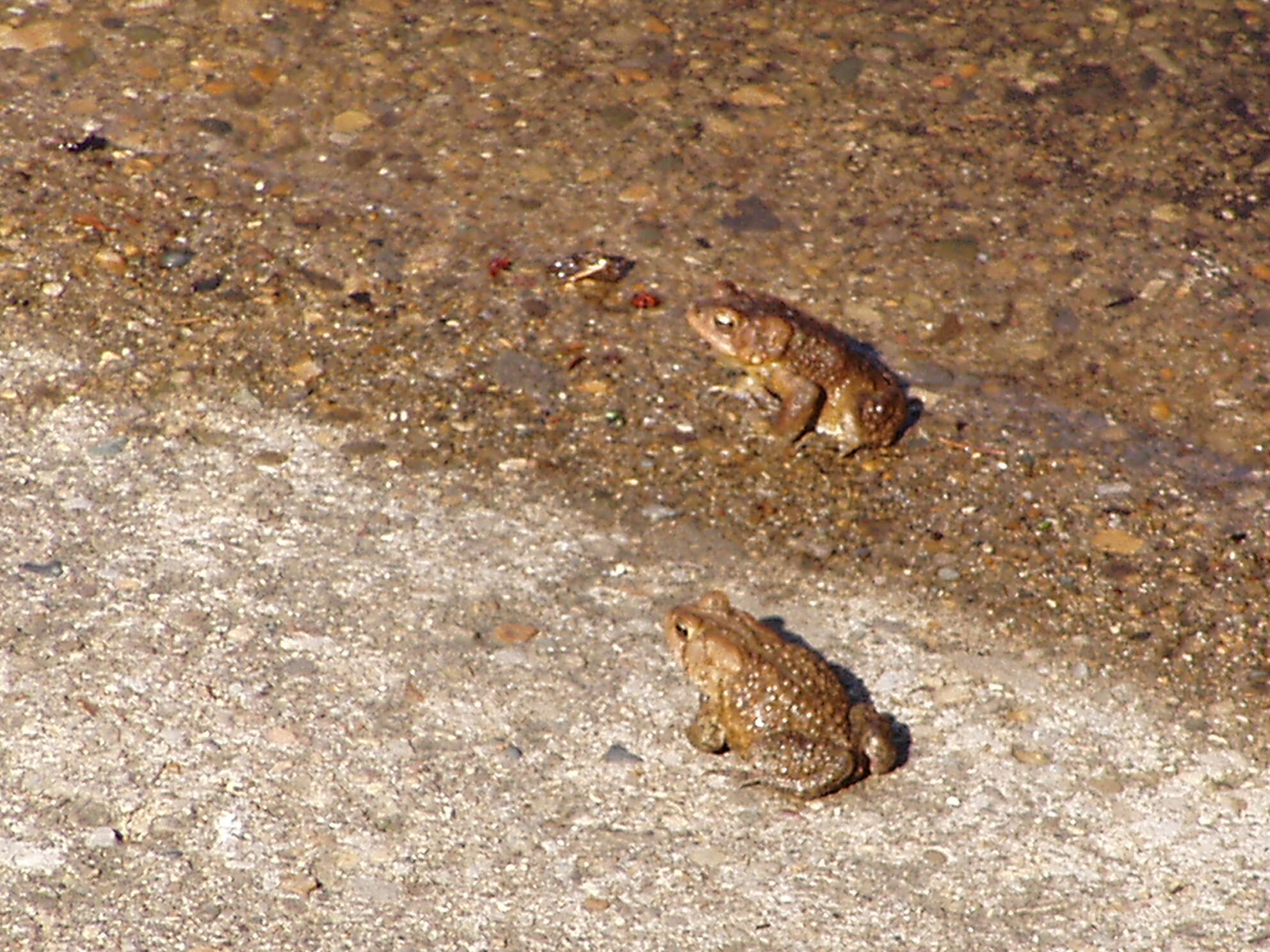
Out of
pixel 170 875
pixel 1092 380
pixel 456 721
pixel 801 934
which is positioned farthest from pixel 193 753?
pixel 1092 380

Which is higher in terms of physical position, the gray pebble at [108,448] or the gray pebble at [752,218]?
the gray pebble at [752,218]

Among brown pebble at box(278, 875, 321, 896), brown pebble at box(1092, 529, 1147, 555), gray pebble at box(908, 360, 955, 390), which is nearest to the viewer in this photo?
brown pebble at box(278, 875, 321, 896)

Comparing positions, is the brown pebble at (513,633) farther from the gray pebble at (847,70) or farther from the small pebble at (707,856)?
the gray pebble at (847,70)

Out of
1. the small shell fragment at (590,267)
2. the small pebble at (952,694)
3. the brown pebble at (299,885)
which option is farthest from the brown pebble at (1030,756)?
the small shell fragment at (590,267)

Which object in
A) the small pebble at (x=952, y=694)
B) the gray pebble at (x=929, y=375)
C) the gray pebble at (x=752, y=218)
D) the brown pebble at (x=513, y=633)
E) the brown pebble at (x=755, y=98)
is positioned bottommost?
the brown pebble at (x=513, y=633)

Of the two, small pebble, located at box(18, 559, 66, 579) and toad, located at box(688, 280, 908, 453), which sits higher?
toad, located at box(688, 280, 908, 453)

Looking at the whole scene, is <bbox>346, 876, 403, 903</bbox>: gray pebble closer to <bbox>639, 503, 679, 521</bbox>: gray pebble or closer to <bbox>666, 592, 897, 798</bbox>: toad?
<bbox>666, 592, 897, 798</bbox>: toad

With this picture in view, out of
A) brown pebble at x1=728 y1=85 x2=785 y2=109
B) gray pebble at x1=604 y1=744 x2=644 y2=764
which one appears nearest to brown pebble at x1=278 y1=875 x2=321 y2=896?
gray pebble at x1=604 y1=744 x2=644 y2=764
